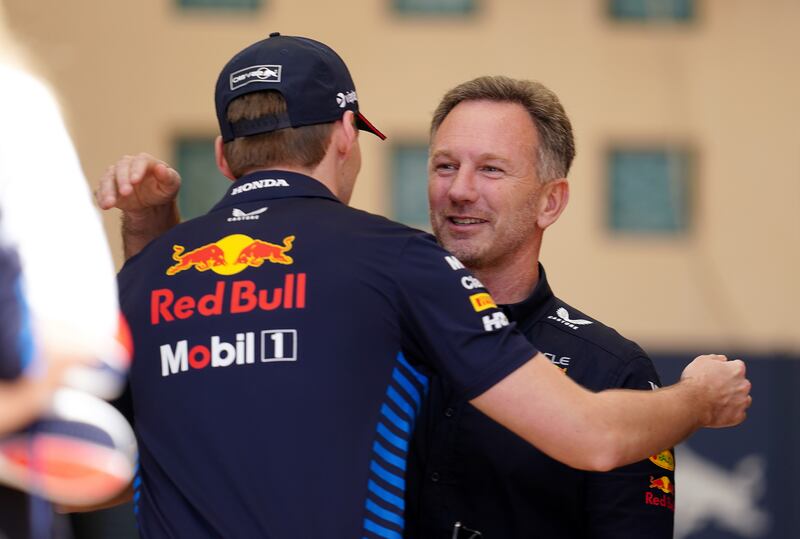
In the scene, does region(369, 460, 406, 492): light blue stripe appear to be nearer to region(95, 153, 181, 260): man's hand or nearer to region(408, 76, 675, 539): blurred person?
region(408, 76, 675, 539): blurred person

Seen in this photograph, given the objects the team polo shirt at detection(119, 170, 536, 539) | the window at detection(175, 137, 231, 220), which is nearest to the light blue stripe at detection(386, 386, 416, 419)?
the team polo shirt at detection(119, 170, 536, 539)

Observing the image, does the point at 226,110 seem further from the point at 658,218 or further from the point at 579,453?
the point at 658,218

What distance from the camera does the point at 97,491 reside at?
108 inches

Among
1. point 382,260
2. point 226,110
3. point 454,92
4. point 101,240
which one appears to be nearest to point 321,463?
point 382,260

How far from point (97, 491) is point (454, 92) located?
1422 mm

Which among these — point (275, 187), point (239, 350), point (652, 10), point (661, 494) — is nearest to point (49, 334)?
point (239, 350)

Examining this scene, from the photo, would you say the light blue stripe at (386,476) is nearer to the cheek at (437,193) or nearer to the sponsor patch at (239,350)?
the sponsor patch at (239,350)

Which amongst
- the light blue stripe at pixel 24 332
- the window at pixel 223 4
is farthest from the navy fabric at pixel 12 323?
the window at pixel 223 4

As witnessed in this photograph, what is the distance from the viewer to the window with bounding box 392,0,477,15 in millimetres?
12312

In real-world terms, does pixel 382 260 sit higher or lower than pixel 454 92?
lower

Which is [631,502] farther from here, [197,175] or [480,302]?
[197,175]

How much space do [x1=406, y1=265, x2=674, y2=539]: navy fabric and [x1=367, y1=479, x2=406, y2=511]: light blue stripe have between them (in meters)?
0.54

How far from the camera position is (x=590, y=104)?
12273 mm

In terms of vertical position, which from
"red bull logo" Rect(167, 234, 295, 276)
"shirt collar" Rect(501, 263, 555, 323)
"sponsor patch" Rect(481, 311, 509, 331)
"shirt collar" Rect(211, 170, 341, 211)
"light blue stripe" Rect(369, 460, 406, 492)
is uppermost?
"shirt collar" Rect(211, 170, 341, 211)
